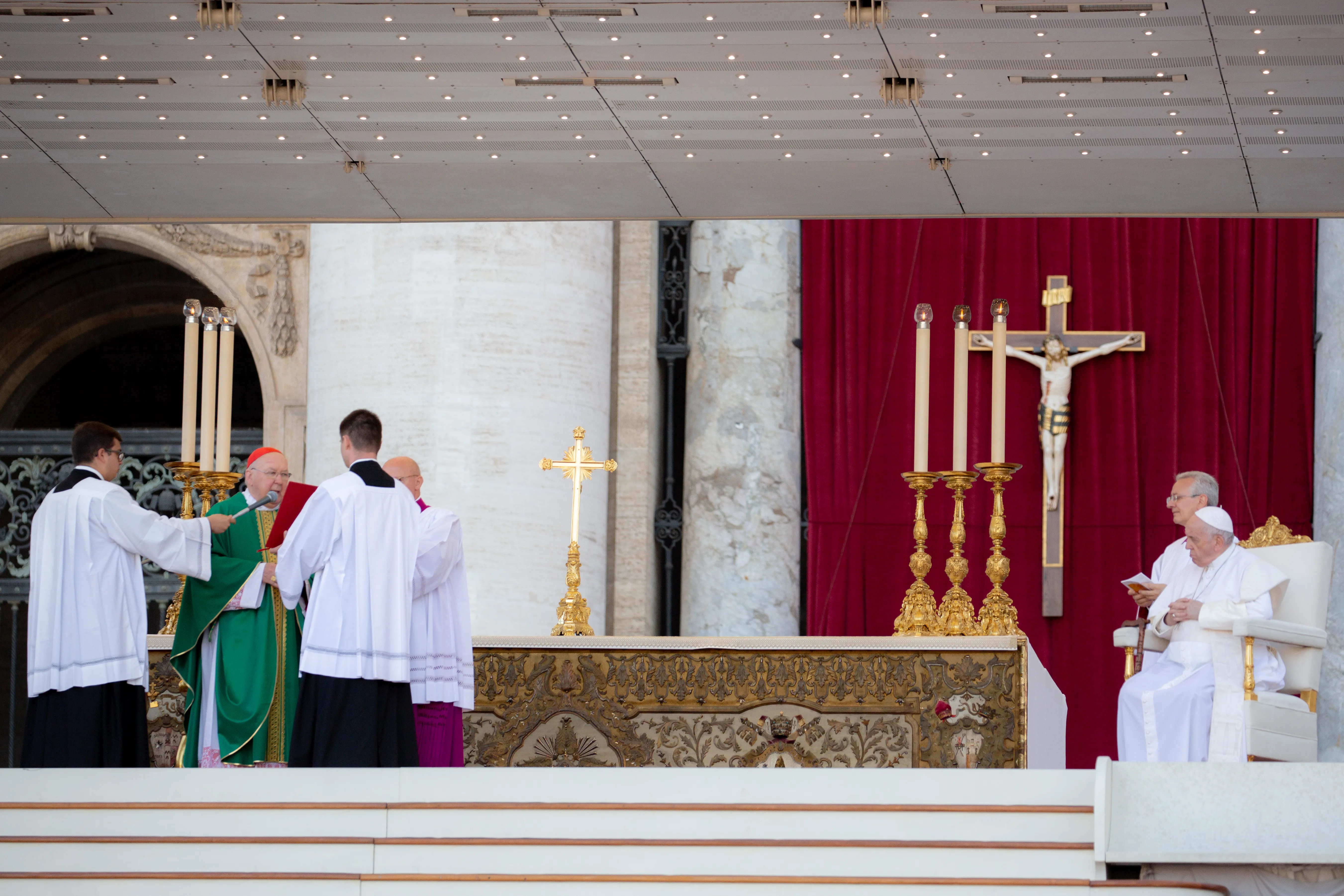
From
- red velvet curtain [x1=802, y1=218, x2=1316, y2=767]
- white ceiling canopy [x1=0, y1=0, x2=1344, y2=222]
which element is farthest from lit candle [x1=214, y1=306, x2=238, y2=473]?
red velvet curtain [x1=802, y1=218, x2=1316, y2=767]

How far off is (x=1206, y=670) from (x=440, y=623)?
2.74 m

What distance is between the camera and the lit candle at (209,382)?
23.5 ft

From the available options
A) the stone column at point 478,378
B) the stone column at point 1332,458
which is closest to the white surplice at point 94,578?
the stone column at point 478,378

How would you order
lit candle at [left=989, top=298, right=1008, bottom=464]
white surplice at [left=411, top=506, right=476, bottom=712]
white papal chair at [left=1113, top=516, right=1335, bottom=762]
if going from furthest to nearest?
lit candle at [left=989, top=298, right=1008, bottom=464] < white surplice at [left=411, top=506, right=476, bottom=712] < white papal chair at [left=1113, top=516, right=1335, bottom=762]

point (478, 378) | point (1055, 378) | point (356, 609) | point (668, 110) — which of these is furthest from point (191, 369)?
point (1055, 378)

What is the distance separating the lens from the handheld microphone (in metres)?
6.79

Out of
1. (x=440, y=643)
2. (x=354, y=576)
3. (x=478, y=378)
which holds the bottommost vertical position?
(x=440, y=643)

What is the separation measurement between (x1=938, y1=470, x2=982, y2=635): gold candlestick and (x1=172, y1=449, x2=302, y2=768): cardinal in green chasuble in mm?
2480

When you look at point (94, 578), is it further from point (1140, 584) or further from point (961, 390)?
point (1140, 584)

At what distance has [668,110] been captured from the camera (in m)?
7.12

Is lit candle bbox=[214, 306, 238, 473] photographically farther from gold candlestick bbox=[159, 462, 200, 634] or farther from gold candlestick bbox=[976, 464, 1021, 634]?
gold candlestick bbox=[976, 464, 1021, 634]

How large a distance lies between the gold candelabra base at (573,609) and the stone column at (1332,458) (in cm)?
426

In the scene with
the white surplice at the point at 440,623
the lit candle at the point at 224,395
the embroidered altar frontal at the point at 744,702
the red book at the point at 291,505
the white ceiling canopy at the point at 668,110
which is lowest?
the embroidered altar frontal at the point at 744,702

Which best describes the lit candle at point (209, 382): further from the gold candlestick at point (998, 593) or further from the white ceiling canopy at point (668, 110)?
the gold candlestick at point (998, 593)
